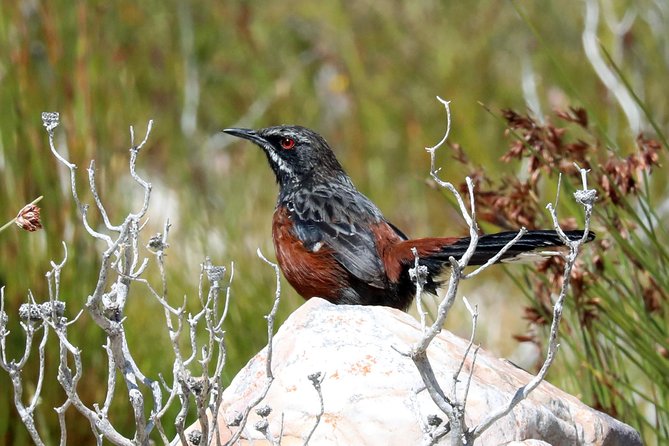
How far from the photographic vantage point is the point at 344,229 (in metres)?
5.01

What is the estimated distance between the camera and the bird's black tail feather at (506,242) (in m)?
3.68

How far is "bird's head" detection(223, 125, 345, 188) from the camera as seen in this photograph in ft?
18.5

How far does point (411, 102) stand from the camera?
9.54 m

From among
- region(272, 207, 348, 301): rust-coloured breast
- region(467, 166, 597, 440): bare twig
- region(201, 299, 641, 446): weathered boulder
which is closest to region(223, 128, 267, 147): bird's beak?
region(272, 207, 348, 301): rust-coloured breast

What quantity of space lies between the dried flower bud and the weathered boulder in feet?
2.51

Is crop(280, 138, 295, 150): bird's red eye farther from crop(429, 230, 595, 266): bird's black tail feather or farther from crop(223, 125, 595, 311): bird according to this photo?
crop(429, 230, 595, 266): bird's black tail feather

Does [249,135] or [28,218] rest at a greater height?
[249,135]

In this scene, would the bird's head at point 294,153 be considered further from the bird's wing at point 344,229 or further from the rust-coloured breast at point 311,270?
the rust-coloured breast at point 311,270

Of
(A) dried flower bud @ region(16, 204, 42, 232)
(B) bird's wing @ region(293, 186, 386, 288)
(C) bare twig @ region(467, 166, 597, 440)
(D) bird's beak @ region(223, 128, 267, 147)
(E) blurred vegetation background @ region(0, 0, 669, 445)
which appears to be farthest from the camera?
(D) bird's beak @ region(223, 128, 267, 147)

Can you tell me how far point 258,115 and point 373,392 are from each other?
249 inches

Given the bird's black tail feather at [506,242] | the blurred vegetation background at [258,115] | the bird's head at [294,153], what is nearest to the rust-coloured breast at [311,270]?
the blurred vegetation background at [258,115]

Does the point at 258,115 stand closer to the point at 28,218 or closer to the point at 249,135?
the point at 249,135

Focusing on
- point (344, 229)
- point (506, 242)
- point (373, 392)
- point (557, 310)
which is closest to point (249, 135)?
point (344, 229)

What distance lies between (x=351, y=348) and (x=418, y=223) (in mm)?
5285
